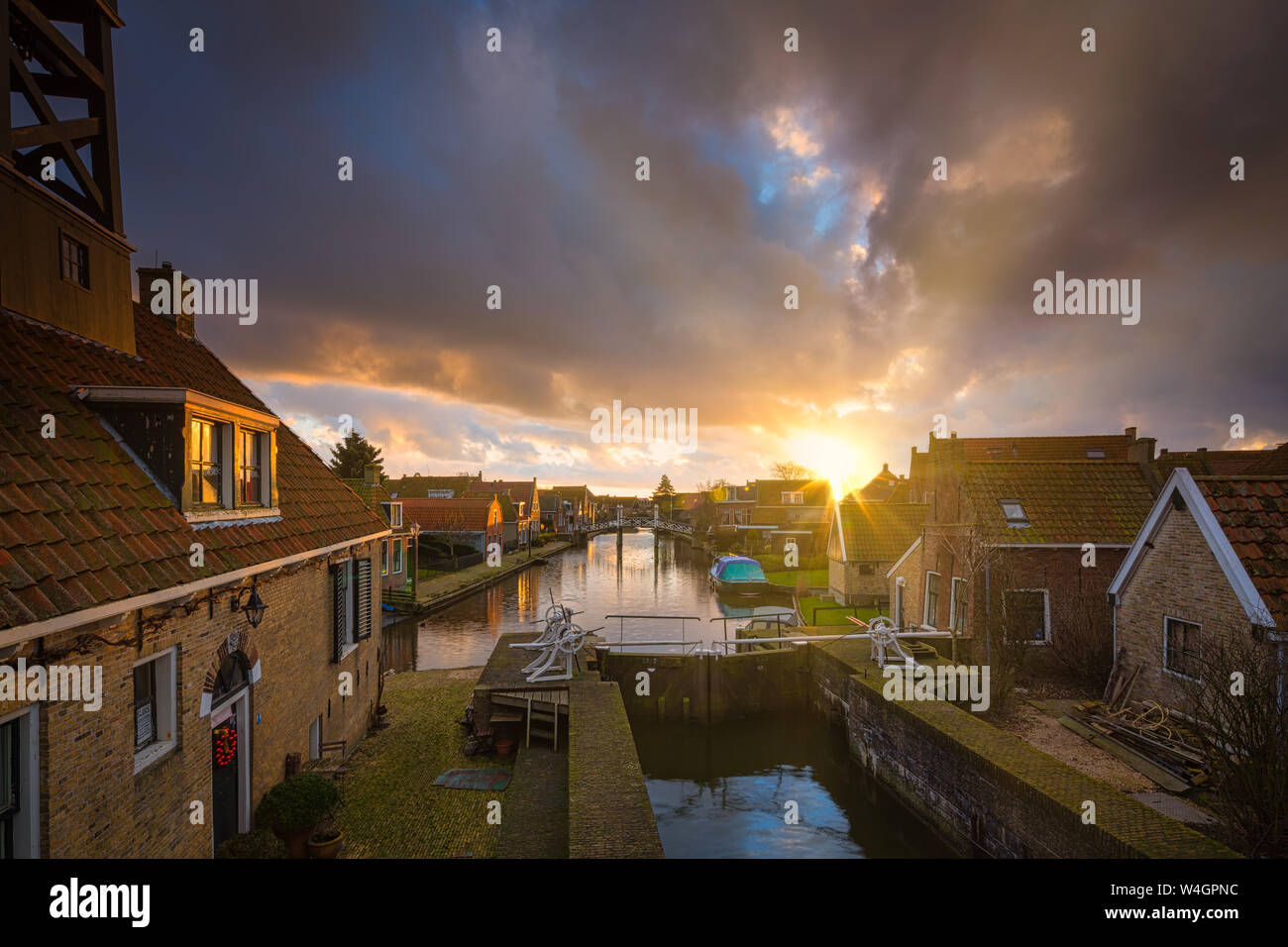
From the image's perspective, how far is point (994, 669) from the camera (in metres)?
13.8

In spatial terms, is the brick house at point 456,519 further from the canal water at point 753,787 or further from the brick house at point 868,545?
the brick house at point 868,545

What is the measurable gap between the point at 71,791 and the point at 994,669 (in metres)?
15.4

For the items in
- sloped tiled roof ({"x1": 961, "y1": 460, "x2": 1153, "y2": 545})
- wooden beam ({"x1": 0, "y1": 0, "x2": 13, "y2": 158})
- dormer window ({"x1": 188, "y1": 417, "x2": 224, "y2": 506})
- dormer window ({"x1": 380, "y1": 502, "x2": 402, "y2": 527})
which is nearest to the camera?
wooden beam ({"x1": 0, "y1": 0, "x2": 13, "y2": 158})

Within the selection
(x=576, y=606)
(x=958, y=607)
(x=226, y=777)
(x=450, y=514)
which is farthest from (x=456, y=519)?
(x=226, y=777)

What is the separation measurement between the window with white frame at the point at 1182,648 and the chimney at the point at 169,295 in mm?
18937

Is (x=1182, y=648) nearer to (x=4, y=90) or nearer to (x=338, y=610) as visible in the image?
(x=338, y=610)

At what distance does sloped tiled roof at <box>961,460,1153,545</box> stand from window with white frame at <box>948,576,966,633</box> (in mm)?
2218

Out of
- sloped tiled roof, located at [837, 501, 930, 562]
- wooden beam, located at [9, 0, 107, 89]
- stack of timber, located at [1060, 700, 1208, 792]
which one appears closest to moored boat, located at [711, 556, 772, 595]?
sloped tiled roof, located at [837, 501, 930, 562]

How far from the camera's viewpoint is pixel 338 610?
11.4 metres

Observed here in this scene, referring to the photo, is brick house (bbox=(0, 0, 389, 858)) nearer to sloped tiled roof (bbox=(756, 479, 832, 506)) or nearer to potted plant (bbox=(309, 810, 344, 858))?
potted plant (bbox=(309, 810, 344, 858))

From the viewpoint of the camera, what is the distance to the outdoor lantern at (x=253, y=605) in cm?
732

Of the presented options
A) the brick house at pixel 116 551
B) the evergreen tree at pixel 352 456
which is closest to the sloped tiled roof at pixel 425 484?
the evergreen tree at pixel 352 456

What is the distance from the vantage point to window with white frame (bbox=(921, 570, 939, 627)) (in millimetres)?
19188
